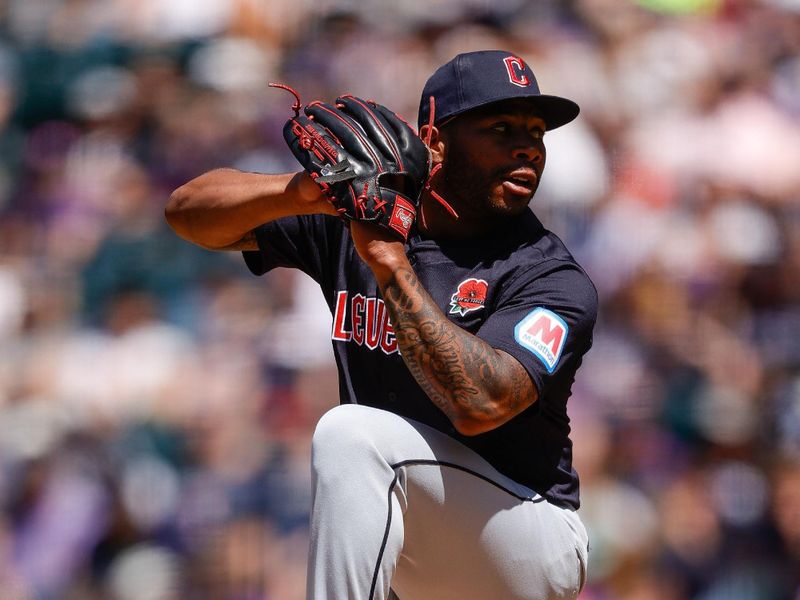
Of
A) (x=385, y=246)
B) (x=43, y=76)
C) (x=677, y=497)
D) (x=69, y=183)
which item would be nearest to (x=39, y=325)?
(x=69, y=183)

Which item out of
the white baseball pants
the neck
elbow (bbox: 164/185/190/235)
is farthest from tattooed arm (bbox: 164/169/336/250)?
the white baseball pants

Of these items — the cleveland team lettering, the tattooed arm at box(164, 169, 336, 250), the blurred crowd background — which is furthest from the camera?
the blurred crowd background

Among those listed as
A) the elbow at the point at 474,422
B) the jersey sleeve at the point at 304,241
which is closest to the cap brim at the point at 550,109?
the jersey sleeve at the point at 304,241

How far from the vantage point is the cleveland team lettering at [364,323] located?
7.63ft

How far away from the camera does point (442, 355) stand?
1.95 m

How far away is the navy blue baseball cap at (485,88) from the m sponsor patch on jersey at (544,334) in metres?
0.50

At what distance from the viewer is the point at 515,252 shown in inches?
91.4

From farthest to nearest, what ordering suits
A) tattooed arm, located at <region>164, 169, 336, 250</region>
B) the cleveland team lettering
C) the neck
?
the neck
the cleveland team lettering
tattooed arm, located at <region>164, 169, 336, 250</region>

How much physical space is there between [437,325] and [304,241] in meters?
0.68

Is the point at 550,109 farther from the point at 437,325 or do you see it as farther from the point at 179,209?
the point at 179,209

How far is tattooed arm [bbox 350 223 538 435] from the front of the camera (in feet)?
6.40

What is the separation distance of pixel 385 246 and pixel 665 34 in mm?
2924

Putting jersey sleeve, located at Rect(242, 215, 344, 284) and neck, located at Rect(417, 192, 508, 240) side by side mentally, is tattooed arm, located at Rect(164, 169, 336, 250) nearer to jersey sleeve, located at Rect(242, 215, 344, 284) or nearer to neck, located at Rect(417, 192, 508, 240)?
jersey sleeve, located at Rect(242, 215, 344, 284)

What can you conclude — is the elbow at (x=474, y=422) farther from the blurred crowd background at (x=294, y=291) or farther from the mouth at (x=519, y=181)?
the blurred crowd background at (x=294, y=291)
